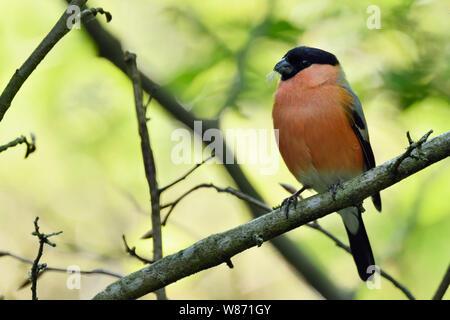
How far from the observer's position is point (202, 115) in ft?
18.8

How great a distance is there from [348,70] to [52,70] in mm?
2970

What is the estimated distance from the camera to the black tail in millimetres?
5112

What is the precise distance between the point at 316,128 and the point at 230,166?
3.07ft

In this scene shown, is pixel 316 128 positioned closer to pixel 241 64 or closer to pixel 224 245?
pixel 241 64

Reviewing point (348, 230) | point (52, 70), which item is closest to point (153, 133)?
point (52, 70)

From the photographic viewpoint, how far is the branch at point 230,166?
5.41 metres

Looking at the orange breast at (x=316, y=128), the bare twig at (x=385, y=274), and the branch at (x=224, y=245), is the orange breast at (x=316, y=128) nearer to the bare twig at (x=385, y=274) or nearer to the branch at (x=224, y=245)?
the bare twig at (x=385, y=274)

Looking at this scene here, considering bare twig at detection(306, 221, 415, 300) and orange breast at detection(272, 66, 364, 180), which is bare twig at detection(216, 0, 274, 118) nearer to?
orange breast at detection(272, 66, 364, 180)

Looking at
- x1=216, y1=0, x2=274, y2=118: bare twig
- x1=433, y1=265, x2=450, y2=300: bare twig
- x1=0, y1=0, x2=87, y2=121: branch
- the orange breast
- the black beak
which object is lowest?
x1=433, y1=265, x2=450, y2=300: bare twig

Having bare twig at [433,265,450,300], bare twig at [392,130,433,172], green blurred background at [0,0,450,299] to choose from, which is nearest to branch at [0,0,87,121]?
bare twig at [392,130,433,172]

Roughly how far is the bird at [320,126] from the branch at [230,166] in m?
0.40

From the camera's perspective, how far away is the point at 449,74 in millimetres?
5199

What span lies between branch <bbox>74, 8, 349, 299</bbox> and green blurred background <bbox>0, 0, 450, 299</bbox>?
14 centimetres

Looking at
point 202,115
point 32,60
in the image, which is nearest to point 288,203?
point 32,60
